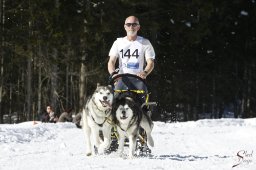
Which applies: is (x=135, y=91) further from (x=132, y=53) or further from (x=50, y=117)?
(x=50, y=117)

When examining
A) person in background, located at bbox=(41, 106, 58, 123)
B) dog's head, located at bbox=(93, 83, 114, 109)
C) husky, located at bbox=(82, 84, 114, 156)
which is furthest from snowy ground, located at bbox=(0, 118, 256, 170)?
person in background, located at bbox=(41, 106, 58, 123)

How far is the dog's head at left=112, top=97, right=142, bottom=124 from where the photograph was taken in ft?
25.6

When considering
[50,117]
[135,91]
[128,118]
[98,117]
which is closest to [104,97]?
[98,117]

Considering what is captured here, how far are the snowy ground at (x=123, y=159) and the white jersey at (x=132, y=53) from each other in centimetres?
140

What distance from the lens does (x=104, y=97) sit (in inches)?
311

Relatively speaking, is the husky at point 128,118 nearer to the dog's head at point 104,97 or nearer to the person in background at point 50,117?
the dog's head at point 104,97

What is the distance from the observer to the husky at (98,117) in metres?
7.98

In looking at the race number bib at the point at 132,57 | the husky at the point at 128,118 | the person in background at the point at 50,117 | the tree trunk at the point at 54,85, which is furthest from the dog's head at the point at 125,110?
the tree trunk at the point at 54,85

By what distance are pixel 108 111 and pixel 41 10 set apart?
58.1 ft

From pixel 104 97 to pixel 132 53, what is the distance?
103 centimetres

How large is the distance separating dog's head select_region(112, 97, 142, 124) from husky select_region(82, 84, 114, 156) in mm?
145

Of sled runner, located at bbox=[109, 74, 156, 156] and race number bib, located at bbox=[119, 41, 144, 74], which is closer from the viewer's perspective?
sled runner, located at bbox=[109, 74, 156, 156]
